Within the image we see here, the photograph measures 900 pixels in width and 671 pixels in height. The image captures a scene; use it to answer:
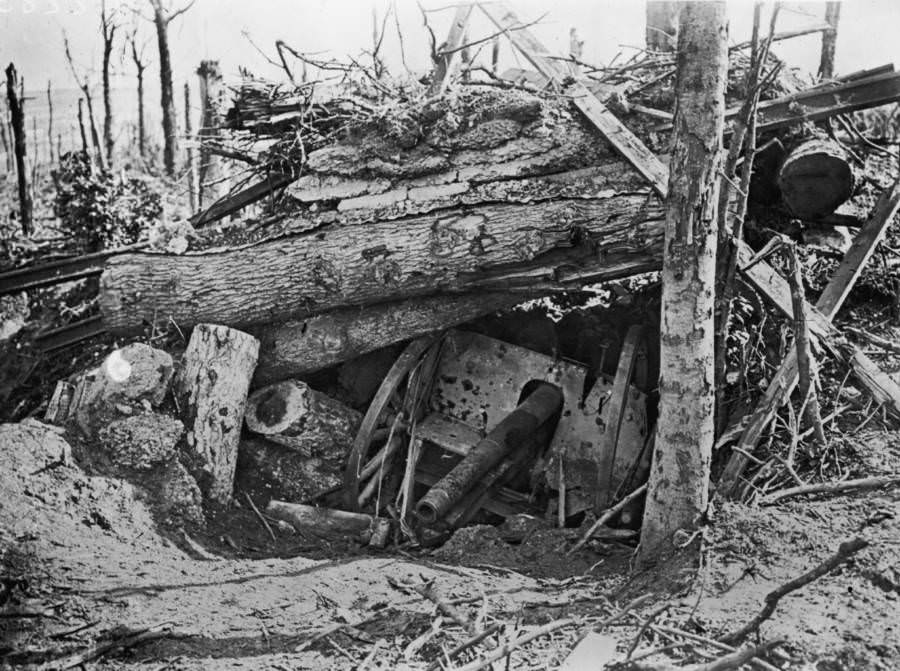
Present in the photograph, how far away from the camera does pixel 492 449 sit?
5344mm

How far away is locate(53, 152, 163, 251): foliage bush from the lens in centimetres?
952

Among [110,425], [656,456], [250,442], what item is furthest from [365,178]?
[656,456]

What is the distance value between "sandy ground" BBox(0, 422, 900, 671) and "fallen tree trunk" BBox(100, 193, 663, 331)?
157cm

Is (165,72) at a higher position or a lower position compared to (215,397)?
higher

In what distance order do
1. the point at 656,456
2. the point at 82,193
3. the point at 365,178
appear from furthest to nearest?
the point at 82,193 < the point at 365,178 < the point at 656,456

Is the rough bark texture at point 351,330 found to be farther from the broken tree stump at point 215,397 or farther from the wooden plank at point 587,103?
the wooden plank at point 587,103

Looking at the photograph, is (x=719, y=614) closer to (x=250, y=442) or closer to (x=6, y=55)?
(x=250, y=442)

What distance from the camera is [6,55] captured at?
5.72m

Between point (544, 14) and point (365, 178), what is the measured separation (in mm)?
1803

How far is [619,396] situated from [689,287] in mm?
1621

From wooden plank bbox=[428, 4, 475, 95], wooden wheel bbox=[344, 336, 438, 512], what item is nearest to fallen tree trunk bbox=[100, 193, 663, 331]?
wooden wheel bbox=[344, 336, 438, 512]

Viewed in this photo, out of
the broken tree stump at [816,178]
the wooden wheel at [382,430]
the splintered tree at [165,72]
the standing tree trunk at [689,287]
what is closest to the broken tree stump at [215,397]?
the wooden wheel at [382,430]

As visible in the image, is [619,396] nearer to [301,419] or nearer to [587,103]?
[587,103]

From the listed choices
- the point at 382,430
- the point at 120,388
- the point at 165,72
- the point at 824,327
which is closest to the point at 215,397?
the point at 120,388
